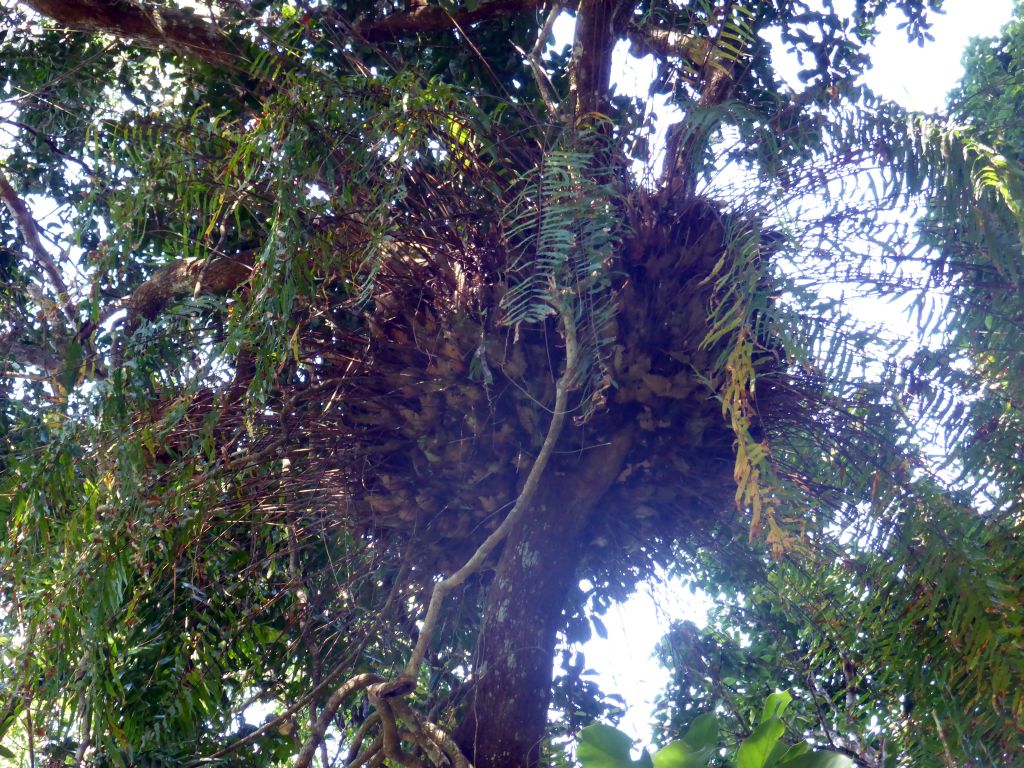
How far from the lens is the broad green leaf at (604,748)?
4.94ft

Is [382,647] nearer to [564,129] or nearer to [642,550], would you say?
[642,550]

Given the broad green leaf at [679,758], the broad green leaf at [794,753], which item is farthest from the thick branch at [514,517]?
the broad green leaf at [794,753]

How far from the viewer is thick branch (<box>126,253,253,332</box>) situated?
279cm

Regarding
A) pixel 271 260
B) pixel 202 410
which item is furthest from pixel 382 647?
pixel 271 260

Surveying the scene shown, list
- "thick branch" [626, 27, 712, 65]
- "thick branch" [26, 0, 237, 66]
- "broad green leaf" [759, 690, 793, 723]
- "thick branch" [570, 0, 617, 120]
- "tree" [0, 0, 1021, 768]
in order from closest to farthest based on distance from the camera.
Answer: "broad green leaf" [759, 690, 793, 723] < "tree" [0, 0, 1021, 768] < "thick branch" [626, 27, 712, 65] < "thick branch" [570, 0, 617, 120] < "thick branch" [26, 0, 237, 66]

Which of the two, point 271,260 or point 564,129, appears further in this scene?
point 564,129

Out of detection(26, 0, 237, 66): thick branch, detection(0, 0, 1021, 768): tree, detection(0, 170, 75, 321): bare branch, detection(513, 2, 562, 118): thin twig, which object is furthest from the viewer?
detection(0, 170, 75, 321): bare branch

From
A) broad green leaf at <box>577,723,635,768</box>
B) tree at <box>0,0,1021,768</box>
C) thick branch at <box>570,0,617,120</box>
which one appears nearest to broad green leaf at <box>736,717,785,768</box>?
broad green leaf at <box>577,723,635,768</box>

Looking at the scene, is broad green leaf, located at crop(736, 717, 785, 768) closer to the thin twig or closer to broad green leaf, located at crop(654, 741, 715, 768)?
broad green leaf, located at crop(654, 741, 715, 768)

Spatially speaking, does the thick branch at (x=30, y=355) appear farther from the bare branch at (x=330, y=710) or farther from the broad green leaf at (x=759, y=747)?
the broad green leaf at (x=759, y=747)

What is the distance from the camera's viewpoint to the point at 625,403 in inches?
89.8

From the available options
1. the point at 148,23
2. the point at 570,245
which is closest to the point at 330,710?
the point at 570,245

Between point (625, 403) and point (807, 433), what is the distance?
440 millimetres

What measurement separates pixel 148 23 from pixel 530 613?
1.88m
